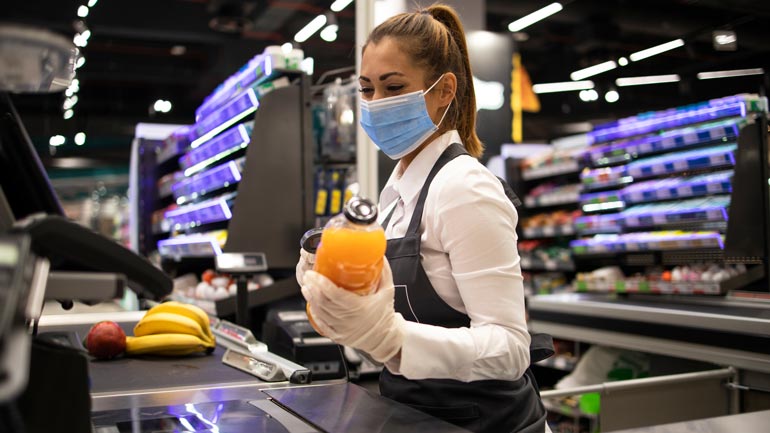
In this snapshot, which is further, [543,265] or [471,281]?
[543,265]

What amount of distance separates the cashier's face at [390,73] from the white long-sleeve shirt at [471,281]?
25 cm

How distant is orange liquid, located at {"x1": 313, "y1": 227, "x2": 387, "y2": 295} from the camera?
112 cm

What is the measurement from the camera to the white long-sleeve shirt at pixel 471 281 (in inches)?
51.7

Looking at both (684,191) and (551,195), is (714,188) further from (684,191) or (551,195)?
(551,195)

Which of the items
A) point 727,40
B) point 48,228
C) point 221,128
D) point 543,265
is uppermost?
point 727,40

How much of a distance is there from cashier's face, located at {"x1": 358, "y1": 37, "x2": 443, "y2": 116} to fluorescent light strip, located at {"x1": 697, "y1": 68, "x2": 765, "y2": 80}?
417 centimetres

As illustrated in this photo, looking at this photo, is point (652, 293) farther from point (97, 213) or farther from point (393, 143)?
point (97, 213)

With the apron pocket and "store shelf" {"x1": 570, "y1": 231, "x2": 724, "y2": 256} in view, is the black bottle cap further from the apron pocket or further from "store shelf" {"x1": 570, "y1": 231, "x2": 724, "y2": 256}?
"store shelf" {"x1": 570, "y1": 231, "x2": 724, "y2": 256}

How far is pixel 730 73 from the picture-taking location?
541 centimetres

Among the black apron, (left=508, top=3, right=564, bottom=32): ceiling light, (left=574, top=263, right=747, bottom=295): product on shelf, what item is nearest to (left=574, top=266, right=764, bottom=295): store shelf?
(left=574, top=263, right=747, bottom=295): product on shelf

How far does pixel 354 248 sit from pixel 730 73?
5219 millimetres

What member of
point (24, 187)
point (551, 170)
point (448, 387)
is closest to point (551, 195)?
point (551, 170)

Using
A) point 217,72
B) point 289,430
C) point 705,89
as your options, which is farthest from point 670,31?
point 289,430

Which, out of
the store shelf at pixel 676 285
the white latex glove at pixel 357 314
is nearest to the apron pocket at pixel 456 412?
the white latex glove at pixel 357 314
